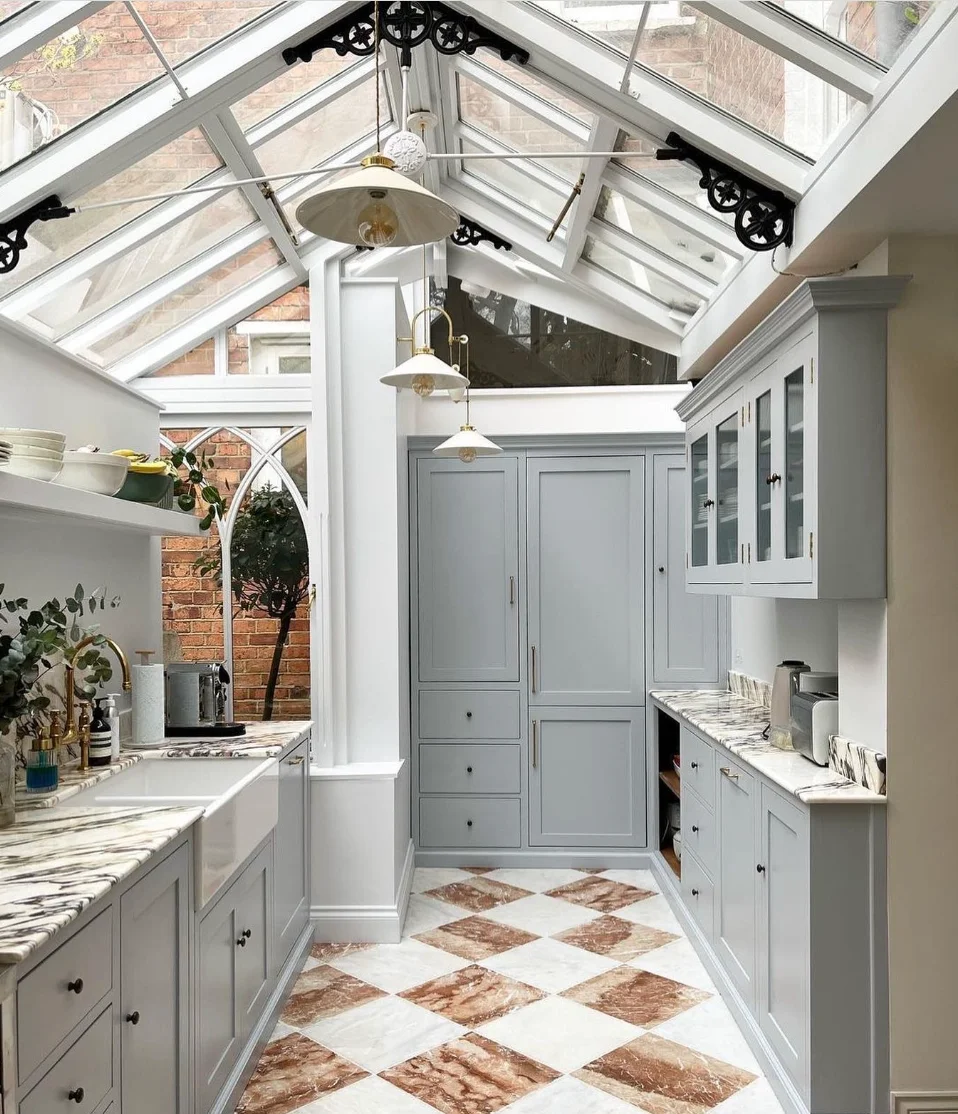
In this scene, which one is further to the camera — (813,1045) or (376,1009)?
(376,1009)

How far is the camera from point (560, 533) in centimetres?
488

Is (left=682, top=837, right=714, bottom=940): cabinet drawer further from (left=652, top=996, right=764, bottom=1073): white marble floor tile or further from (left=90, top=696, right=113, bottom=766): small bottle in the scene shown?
(left=90, top=696, right=113, bottom=766): small bottle

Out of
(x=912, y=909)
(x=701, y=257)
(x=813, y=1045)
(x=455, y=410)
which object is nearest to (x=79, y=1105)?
(x=813, y=1045)

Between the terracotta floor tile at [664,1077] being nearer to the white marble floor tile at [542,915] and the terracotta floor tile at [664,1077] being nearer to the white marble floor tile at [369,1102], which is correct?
the white marble floor tile at [369,1102]

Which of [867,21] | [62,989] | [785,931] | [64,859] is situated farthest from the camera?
[785,931]

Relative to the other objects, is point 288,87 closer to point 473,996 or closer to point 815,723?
point 815,723

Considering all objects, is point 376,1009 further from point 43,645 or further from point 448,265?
point 448,265

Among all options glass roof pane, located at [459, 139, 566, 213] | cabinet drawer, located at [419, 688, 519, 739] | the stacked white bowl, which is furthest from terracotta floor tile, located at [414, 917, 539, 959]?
glass roof pane, located at [459, 139, 566, 213]

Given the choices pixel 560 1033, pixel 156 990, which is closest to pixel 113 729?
pixel 156 990

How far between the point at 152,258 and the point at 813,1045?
3.35 meters

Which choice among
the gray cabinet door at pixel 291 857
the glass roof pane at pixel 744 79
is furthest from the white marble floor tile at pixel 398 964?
the glass roof pane at pixel 744 79

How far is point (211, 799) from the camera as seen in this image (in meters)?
2.59

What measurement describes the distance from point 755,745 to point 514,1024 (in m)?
1.20

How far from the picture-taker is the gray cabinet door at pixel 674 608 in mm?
4836
